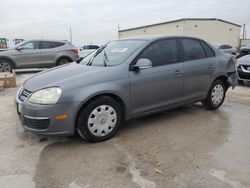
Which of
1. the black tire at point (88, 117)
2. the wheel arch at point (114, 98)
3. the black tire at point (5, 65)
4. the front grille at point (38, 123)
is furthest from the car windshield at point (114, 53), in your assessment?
the black tire at point (5, 65)

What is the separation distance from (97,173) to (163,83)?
76.1 inches

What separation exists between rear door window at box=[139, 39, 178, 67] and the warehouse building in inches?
1137

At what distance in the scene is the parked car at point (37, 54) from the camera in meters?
10.8

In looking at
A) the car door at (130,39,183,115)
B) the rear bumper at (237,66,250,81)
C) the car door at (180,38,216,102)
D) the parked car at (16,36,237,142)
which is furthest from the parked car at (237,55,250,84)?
the car door at (130,39,183,115)

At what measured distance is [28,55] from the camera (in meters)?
11.0

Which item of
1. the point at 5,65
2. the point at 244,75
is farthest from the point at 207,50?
the point at 5,65

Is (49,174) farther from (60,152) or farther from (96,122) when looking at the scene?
(96,122)

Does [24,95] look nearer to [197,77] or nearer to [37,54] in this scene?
[197,77]

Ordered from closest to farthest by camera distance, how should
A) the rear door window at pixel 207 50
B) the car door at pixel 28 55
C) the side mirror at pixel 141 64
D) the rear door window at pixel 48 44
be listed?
the side mirror at pixel 141 64
the rear door window at pixel 207 50
the car door at pixel 28 55
the rear door window at pixel 48 44

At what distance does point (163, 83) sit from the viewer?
421 cm

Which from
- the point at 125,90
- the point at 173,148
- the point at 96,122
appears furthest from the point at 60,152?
the point at 173,148

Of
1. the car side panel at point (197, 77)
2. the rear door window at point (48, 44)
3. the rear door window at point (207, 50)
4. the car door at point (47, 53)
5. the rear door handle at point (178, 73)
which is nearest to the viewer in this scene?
the rear door handle at point (178, 73)

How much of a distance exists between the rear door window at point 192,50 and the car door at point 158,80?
216 millimetres

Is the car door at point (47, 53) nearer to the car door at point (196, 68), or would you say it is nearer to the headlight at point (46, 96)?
the car door at point (196, 68)
